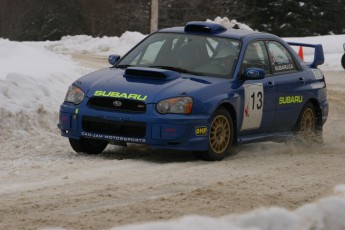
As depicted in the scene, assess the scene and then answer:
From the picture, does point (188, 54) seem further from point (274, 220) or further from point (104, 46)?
point (104, 46)

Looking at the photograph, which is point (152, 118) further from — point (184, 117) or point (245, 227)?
point (245, 227)

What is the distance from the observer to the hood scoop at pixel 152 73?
1067 cm

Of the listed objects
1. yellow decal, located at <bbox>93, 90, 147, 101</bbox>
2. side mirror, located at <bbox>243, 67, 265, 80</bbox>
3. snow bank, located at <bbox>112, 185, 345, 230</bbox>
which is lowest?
snow bank, located at <bbox>112, 185, 345, 230</bbox>

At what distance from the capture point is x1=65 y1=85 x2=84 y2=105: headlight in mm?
10710

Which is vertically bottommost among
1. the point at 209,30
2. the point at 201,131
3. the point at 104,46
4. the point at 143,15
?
the point at 104,46

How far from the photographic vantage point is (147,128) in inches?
404

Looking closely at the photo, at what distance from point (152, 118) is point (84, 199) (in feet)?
8.25

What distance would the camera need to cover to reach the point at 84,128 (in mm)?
10617

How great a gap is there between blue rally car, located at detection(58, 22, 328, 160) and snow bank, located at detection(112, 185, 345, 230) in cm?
400

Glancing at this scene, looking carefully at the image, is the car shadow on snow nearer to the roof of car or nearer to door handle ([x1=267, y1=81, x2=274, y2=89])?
door handle ([x1=267, y1=81, x2=274, y2=89])

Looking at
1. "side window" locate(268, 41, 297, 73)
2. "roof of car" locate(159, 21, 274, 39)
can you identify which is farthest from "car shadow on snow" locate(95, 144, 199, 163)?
"side window" locate(268, 41, 297, 73)

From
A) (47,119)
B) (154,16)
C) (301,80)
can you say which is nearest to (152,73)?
(301,80)

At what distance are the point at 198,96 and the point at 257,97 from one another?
1231 mm

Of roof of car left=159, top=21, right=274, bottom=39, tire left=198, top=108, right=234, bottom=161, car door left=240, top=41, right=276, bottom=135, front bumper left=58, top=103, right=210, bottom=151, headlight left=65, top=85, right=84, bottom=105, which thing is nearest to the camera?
front bumper left=58, top=103, right=210, bottom=151
